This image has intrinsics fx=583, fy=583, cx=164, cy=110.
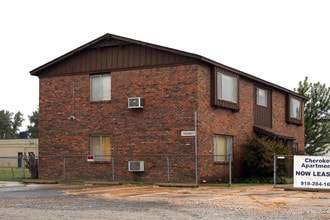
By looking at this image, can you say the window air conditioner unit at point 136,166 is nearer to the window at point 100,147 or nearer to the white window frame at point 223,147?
the window at point 100,147

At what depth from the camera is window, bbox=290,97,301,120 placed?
38844mm

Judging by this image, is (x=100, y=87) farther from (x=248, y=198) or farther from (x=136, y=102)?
(x=248, y=198)

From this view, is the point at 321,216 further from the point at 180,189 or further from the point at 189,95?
the point at 189,95

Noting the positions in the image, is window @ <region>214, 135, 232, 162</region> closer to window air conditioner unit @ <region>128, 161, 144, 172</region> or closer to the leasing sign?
window air conditioner unit @ <region>128, 161, 144, 172</region>

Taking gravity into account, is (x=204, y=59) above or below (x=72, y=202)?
above

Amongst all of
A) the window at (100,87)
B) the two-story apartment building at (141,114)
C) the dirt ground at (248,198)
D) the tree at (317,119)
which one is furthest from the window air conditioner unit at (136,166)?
the tree at (317,119)

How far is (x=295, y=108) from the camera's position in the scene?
131 ft

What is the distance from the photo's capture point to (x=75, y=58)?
99.0ft

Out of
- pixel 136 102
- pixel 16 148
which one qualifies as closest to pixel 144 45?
pixel 136 102

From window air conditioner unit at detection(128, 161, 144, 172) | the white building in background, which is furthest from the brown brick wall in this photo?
the white building in background

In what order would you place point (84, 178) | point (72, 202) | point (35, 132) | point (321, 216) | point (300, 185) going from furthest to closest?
point (35, 132) → point (84, 178) → point (300, 185) → point (72, 202) → point (321, 216)

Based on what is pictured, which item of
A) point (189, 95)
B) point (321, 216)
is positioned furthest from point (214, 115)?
point (321, 216)

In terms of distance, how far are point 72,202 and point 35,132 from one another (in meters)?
99.1

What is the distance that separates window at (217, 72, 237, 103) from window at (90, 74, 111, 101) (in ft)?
18.2
